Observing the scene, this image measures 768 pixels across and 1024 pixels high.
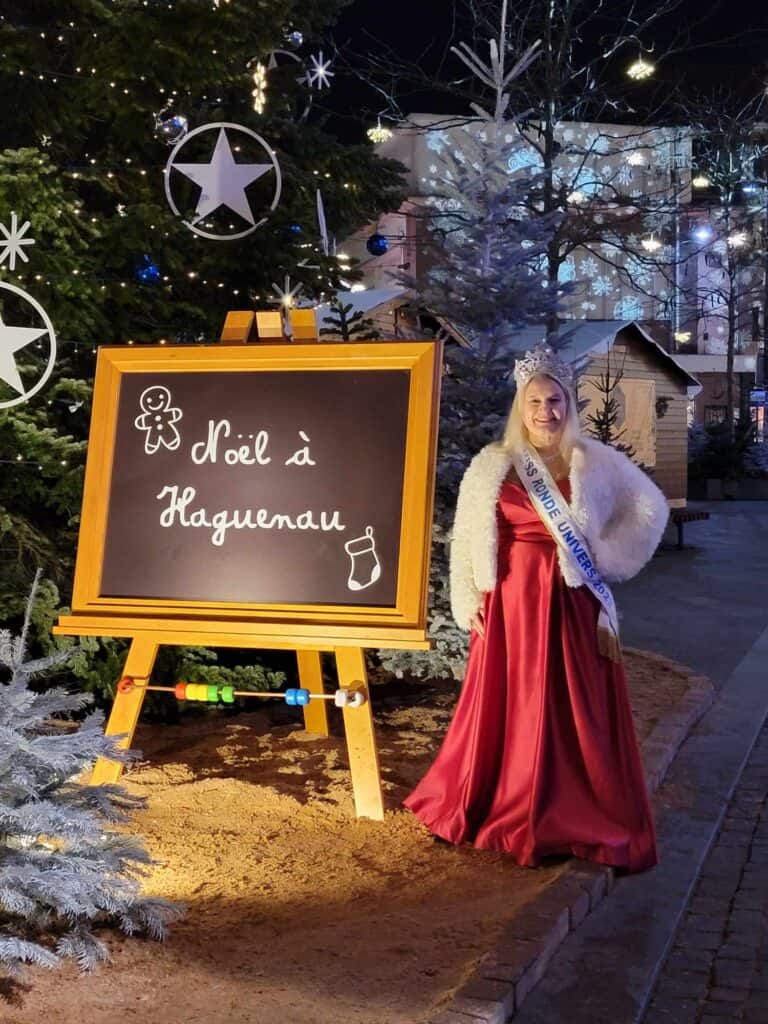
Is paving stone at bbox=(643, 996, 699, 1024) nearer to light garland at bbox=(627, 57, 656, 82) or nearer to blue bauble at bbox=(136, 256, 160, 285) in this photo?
blue bauble at bbox=(136, 256, 160, 285)

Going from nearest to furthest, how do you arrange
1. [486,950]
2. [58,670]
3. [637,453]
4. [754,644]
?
[486,950] → [58,670] → [754,644] → [637,453]

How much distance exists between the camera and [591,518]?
15.8 feet

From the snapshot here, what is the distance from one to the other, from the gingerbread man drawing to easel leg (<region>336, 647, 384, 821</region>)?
1.19 metres

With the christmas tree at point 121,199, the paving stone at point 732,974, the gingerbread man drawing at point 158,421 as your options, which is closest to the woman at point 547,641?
the paving stone at point 732,974

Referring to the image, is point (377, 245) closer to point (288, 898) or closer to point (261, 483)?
point (261, 483)

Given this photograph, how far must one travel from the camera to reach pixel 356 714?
16.8 ft

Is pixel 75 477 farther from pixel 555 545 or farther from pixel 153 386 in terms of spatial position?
pixel 555 545

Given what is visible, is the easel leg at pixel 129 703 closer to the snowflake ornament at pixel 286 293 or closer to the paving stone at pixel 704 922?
the paving stone at pixel 704 922

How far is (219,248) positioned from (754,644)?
567 cm

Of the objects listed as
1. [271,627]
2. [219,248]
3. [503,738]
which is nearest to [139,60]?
[219,248]

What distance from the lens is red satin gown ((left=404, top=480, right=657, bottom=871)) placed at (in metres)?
4.76

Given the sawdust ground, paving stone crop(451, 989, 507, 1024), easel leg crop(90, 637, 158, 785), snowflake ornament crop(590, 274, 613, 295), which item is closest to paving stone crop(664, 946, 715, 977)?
the sawdust ground

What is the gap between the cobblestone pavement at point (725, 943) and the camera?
375 centimetres

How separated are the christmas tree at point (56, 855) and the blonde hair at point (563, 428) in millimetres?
2033
